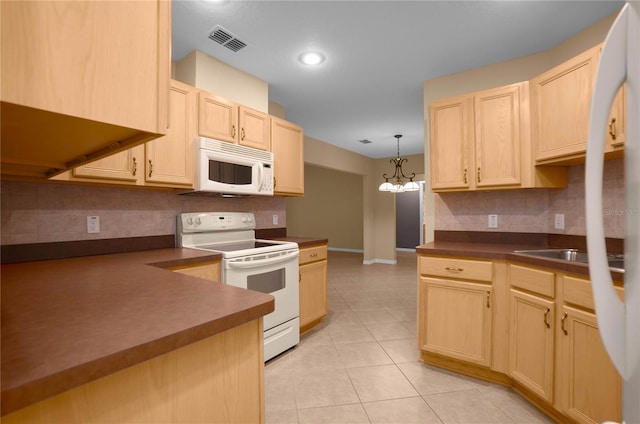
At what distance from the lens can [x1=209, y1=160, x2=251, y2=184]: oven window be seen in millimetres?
2440

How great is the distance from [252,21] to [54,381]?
2.42 meters

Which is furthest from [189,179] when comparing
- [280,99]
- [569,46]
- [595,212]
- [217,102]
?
[569,46]

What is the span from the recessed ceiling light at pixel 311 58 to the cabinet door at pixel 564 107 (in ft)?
5.63

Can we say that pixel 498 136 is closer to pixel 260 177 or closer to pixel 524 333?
pixel 524 333

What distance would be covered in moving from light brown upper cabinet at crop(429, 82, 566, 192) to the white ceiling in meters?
0.46

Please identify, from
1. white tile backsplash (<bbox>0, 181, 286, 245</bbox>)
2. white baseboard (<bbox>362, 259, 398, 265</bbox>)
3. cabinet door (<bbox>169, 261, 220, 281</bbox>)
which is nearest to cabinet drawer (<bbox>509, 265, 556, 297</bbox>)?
cabinet door (<bbox>169, 261, 220, 281</bbox>)

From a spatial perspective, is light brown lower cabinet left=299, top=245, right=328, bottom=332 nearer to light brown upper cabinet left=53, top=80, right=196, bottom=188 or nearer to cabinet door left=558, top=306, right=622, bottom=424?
light brown upper cabinet left=53, top=80, right=196, bottom=188

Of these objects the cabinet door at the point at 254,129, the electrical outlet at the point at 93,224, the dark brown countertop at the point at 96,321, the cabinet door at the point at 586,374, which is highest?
the cabinet door at the point at 254,129

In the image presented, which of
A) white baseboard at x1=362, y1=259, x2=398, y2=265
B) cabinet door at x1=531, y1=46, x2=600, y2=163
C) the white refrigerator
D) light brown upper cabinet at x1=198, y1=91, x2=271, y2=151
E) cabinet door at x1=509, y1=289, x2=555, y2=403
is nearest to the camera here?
the white refrigerator

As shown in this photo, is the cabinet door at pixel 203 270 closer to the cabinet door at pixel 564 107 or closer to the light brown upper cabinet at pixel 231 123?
the light brown upper cabinet at pixel 231 123

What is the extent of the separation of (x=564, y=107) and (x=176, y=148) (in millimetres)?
2761

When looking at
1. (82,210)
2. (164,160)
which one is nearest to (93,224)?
(82,210)

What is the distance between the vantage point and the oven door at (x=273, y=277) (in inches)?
85.4

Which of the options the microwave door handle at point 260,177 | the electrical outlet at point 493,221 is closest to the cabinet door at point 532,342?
the electrical outlet at point 493,221
